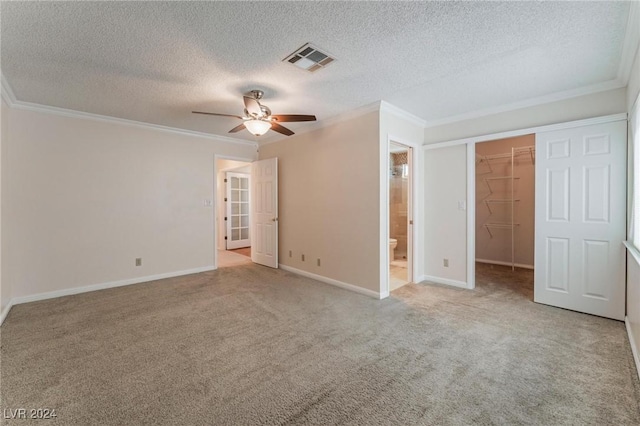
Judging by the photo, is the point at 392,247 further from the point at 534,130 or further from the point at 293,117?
the point at 293,117

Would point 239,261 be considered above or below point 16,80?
below

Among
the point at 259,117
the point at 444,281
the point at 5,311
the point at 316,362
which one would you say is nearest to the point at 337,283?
the point at 444,281

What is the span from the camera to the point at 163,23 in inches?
79.6

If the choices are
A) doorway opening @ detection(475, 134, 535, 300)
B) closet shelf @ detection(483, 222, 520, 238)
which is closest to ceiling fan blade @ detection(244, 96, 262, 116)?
doorway opening @ detection(475, 134, 535, 300)

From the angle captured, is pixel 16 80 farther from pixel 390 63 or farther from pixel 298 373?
pixel 298 373

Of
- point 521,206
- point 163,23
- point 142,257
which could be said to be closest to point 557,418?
point 163,23

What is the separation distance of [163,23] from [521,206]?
5999mm

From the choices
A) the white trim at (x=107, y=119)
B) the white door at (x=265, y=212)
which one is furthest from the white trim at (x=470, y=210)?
the white trim at (x=107, y=119)

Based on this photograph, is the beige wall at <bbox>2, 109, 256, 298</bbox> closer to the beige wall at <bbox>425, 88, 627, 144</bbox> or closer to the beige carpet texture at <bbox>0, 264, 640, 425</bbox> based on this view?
the beige carpet texture at <bbox>0, 264, 640, 425</bbox>

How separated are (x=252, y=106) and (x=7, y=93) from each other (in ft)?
9.14

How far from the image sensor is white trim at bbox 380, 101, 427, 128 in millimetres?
3639

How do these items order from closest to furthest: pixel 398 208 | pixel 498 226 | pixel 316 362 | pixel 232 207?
1. pixel 316 362
2. pixel 498 226
3. pixel 398 208
4. pixel 232 207

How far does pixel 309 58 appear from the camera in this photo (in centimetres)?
253

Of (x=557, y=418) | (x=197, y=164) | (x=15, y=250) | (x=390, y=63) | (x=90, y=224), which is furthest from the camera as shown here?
(x=197, y=164)
